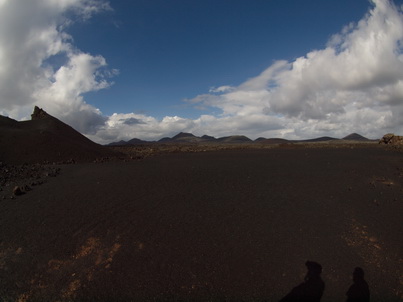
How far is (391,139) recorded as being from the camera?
50.2 m

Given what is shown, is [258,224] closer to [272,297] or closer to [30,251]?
[272,297]

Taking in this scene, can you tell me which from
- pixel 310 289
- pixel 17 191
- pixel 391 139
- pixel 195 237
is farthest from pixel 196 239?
pixel 391 139

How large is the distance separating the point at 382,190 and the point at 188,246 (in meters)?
14.0

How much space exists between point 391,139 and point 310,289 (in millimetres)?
53664

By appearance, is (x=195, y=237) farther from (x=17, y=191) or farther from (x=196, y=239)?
(x=17, y=191)

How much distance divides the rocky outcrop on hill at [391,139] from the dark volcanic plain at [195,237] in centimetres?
3534

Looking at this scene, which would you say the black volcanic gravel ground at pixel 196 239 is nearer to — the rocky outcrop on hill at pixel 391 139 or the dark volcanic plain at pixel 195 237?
the dark volcanic plain at pixel 195 237

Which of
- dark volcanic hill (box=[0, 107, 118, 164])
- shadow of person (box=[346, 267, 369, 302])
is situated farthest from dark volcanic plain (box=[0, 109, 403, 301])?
dark volcanic hill (box=[0, 107, 118, 164])

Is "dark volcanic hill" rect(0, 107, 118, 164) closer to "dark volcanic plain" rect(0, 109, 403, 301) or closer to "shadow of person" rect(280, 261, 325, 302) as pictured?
"dark volcanic plain" rect(0, 109, 403, 301)

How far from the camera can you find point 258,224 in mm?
12461

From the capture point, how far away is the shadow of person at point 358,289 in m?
8.88

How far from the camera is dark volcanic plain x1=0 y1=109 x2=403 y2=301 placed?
9.03m

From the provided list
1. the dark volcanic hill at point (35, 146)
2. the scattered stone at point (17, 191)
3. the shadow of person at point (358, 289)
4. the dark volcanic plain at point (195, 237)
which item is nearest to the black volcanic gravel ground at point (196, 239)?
the dark volcanic plain at point (195, 237)

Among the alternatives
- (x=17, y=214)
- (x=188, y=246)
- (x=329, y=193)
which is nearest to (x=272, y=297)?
(x=188, y=246)
